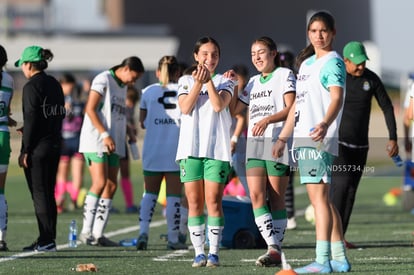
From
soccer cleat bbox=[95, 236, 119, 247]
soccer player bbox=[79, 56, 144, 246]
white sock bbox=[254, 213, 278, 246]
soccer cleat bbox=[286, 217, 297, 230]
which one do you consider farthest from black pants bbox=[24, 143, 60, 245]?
soccer cleat bbox=[286, 217, 297, 230]

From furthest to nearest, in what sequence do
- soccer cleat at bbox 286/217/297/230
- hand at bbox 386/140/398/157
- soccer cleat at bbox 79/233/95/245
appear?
soccer cleat at bbox 286/217/297/230
soccer cleat at bbox 79/233/95/245
hand at bbox 386/140/398/157

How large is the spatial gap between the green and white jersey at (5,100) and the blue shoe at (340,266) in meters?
4.24

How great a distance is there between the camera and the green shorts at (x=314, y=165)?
403 inches

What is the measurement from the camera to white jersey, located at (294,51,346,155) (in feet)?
33.4

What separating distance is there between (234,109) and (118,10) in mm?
76370

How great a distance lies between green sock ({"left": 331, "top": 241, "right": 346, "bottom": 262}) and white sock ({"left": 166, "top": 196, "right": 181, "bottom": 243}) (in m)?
3.38

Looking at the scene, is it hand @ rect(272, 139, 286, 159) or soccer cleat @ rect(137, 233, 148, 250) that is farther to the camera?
soccer cleat @ rect(137, 233, 148, 250)

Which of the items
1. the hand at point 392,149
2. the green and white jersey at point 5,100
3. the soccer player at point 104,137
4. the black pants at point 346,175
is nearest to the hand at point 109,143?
the soccer player at point 104,137

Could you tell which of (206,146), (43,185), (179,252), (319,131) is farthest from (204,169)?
(43,185)

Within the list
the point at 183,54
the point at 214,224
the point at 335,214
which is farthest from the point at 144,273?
the point at 183,54

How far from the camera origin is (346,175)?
519 inches

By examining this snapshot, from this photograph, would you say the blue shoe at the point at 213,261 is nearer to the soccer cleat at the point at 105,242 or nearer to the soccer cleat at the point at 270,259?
the soccer cleat at the point at 270,259

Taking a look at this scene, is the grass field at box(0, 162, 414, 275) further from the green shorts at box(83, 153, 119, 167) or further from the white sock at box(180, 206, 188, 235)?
the green shorts at box(83, 153, 119, 167)

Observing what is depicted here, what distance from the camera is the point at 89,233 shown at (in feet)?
46.7
